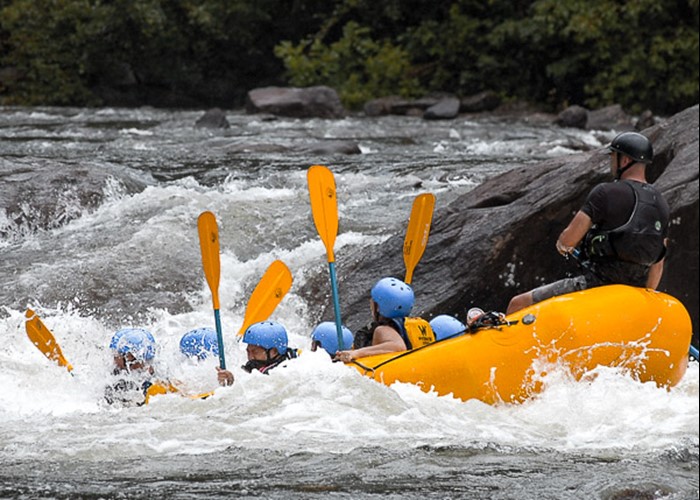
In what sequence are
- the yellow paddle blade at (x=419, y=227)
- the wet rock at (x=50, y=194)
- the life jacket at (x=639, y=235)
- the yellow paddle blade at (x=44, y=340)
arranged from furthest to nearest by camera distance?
the wet rock at (x=50, y=194) < the yellow paddle blade at (x=419, y=227) < the yellow paddle blade at (x=44, y=340) < the life jacket at (x=639, y=235)

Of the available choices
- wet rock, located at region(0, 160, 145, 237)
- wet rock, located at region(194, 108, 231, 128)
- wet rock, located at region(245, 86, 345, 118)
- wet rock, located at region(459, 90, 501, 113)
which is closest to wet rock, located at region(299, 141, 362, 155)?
wet rock, located at region(194, 108, 231, 128)

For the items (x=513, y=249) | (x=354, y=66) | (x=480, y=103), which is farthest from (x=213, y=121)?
(x=513, y=249)

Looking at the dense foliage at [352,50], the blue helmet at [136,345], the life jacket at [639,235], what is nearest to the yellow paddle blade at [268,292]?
the blue helmet at [136,345]

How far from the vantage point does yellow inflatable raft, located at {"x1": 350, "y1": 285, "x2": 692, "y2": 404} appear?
5215 mm

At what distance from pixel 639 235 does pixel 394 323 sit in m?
1.25

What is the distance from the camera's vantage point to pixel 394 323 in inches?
225

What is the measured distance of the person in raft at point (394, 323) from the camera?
5.64 metres

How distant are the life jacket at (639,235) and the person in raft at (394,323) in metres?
0.95

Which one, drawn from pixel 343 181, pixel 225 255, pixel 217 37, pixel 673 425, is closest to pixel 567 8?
pixel 217 37

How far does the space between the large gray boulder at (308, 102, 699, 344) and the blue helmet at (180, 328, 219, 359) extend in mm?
1322

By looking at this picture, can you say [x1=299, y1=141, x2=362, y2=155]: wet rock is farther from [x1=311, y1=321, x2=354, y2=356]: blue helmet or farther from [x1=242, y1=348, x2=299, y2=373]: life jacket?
[x1=242, y1=348, x2=299, y2=373]: life jacket

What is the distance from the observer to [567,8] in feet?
62.1

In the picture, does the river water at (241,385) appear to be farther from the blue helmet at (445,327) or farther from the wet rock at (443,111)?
the wet rock at (443,111)

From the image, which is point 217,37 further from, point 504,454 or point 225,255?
point 504,454
